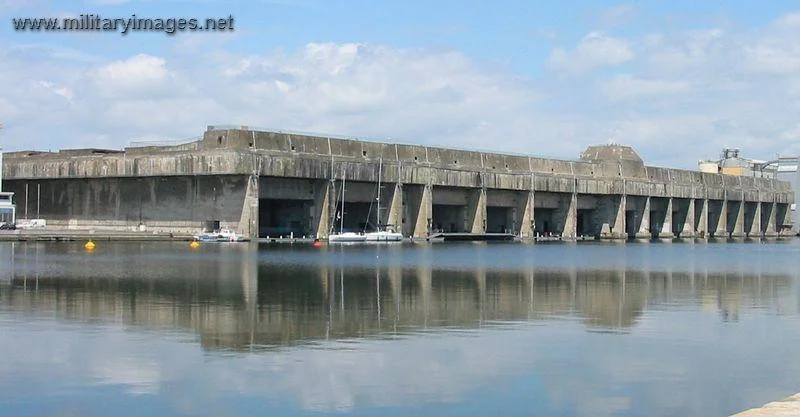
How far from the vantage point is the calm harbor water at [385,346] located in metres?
14.7

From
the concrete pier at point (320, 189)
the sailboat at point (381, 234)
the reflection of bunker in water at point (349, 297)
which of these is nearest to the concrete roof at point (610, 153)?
the concrete pier at point (320, 189)

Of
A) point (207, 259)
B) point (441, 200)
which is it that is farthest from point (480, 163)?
point (207, 259)

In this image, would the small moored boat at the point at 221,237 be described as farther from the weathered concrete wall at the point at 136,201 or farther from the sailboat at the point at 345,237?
the sailboat at the point at 345,237

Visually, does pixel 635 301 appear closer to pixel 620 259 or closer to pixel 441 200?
pixel 620 259

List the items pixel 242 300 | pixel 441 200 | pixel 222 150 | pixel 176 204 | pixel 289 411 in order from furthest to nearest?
pixel 441 200 → pixel 176 204 → pixel 222 150 → pixel 242 300 → pixel 289 411

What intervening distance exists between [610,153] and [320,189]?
53302mm

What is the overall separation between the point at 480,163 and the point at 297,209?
73.3ft

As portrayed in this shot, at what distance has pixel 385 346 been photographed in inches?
778

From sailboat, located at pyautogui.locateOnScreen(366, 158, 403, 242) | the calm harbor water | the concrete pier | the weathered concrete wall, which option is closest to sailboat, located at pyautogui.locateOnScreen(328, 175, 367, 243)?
sailboat, located at pyautogui.locateOnScreen(366, 158, 403, 242)

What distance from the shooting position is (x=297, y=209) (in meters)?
90.9

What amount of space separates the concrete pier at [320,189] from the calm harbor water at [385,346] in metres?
43.8

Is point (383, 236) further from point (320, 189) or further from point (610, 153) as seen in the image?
point (610, 153)

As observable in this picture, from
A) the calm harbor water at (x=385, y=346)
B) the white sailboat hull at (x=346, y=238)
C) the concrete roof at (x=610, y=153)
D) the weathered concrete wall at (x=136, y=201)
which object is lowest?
the calm harbor water at (x=385, y=346)

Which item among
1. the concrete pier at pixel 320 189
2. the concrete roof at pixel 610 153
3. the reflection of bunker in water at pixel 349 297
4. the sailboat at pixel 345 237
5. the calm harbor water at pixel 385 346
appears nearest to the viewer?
the calm harbor water at pixel 385 346
